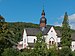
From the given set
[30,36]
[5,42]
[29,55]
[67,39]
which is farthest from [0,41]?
[30,36]

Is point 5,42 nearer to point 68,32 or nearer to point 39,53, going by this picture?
point 39,53

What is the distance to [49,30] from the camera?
97.0 meters

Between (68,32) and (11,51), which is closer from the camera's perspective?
(11,51)

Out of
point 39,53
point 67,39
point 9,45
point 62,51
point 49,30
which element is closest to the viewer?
point 39,53

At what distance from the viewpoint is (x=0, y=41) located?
61375mm

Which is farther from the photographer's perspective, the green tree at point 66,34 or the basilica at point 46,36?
the basilica at point 46,36

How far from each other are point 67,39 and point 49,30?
12678 millimetres

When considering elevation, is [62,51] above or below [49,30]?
below

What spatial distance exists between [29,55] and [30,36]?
121ft

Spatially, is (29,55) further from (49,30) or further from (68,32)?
(49,30)

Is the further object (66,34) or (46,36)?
(46,36)

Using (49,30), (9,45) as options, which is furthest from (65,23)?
(9,45)

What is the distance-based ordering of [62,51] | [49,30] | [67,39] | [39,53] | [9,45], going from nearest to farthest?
[39,53]
[9,45]
[62,51]
[67,39]
[49,30]

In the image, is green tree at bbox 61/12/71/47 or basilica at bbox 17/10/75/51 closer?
green tree at bbox 61/12/71/47
